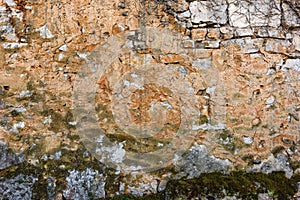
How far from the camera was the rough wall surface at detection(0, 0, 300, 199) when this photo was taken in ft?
9.77

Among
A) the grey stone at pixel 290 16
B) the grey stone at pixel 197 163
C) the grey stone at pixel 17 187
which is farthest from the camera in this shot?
the grey stone at pixel 290 16

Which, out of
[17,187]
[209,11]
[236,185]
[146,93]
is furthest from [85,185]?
[209,11]

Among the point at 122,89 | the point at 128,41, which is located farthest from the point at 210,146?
the point at 128,41

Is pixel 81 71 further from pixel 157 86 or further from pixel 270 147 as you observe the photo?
pixel 270 147

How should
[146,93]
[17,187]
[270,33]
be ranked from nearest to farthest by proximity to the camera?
[17,187], [146,93], [270,33]

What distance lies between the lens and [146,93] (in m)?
3.08

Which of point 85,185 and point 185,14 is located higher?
point 185,14

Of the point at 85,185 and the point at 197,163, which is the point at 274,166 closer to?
the point at 197,163

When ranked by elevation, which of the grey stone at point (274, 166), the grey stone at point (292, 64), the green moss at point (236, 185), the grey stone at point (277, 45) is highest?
the grey stone at point (277, 45)

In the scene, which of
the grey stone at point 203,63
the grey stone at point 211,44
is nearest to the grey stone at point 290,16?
the grey stone at point 211,44

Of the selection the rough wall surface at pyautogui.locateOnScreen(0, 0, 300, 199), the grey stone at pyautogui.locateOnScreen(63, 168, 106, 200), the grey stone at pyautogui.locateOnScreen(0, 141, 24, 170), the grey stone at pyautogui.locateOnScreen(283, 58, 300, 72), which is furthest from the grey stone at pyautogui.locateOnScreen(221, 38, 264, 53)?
the grey stone at pyautogui.locateOnScreen(0, 141, 24, 170)

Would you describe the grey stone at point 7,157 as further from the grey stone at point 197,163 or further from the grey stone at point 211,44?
the grey stone at point 211,44

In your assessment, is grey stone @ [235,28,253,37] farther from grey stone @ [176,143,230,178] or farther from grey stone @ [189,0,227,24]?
grey stone @ [176,143,230,178]

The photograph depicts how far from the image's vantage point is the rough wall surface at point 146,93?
9.77 feet
